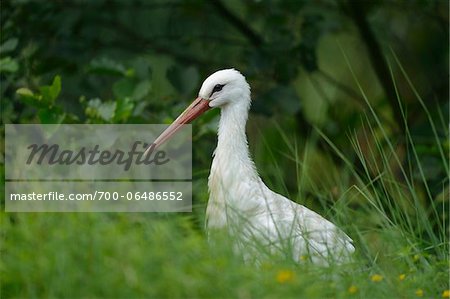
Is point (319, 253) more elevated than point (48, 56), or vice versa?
point (48, 56)

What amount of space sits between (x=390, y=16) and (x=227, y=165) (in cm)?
397

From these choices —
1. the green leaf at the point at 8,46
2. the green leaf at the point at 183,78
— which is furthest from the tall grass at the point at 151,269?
the green leaf at the point at 183,78

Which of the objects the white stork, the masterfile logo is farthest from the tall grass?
the masterfile logo

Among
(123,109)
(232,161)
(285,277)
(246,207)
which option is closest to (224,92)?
(232,161)

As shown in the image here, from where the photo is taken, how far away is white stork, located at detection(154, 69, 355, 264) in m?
5.19

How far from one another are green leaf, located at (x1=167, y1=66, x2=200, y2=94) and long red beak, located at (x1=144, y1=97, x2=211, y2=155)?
1.06 metres

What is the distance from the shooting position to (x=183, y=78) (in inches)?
315

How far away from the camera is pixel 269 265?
463cm

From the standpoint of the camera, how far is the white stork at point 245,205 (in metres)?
5.19

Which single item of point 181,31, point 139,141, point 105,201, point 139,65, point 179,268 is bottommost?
point 179,268

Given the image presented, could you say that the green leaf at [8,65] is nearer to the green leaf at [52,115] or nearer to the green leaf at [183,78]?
the green leaf at [52,115]

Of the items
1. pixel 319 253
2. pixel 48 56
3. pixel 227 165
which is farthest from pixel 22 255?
pixel 48 56

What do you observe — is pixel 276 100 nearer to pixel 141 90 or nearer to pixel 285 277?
pixel 141 90

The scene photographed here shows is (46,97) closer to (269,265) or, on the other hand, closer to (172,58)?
(172,58)
